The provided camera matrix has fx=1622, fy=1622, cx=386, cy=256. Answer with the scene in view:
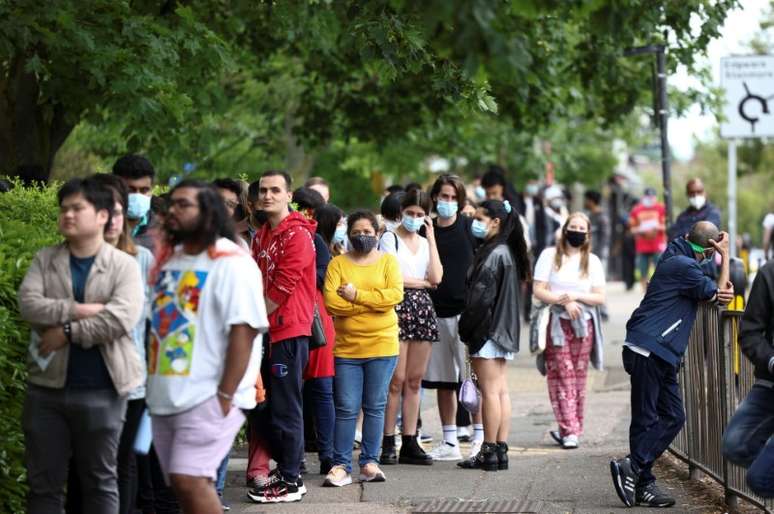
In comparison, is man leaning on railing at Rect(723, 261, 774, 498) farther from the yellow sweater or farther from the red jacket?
the yellow sweater

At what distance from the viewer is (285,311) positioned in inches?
361

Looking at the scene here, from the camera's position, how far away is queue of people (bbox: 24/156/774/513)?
644cm

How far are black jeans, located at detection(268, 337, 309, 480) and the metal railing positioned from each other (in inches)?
95.3

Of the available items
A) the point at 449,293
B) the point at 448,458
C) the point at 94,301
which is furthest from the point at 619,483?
the point at 94,301

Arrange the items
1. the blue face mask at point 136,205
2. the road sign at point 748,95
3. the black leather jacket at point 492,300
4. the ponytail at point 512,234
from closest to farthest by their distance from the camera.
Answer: the blue face mask at point 136,205
the black leather jacket at point 492,300
the ponytail at point 512,234
the road sign at point 748,95

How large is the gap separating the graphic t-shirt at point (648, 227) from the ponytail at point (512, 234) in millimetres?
15700

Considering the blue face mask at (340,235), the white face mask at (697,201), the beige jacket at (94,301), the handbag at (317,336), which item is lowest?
the handbag at (317,336)

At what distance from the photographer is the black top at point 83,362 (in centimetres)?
653

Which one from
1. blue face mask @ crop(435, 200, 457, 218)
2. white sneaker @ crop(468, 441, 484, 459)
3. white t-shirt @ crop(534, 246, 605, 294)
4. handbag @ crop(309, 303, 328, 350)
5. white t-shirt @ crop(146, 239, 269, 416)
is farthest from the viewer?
white t-shirt @ crop(534, 246, 605, 294)

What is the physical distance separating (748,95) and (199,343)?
11.2 meters

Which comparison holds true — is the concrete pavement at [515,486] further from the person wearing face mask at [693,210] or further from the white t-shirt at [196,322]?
the person wearing face mask at [693,210]

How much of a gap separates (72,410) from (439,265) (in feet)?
15.6

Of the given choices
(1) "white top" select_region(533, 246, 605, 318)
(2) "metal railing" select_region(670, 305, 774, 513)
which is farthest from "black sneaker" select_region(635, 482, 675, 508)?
(1) "white top" select_region(533, 246, 605, 318)

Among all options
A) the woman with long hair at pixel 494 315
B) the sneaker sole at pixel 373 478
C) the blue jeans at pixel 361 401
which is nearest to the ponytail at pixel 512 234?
the woman with long hair at pixel 494 315
